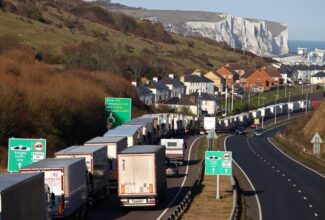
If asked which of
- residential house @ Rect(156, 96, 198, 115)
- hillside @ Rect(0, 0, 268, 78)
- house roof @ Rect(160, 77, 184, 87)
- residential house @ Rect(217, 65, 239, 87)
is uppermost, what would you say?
hillside @ Rect(0, 0, 268, 78)

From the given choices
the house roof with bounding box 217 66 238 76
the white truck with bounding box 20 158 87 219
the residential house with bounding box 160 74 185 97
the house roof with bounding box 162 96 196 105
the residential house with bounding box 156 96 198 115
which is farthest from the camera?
the house roof with bounding box 217 66 238 76

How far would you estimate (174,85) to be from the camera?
155625mm

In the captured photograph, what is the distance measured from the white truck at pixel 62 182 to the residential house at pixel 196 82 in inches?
5274

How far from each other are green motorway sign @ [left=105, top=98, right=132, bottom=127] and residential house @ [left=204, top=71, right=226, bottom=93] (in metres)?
125

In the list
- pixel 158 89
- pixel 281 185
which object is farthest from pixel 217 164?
pixel 158 89

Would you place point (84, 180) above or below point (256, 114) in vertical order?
above

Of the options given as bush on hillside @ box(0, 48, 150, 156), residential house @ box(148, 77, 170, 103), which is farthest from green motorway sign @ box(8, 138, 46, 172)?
residential house @ box(148, 77, 170, 103)

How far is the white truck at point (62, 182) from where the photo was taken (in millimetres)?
26594

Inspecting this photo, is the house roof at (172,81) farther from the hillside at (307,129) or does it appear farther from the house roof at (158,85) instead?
the hillside at (307,129)

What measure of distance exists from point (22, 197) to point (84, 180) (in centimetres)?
1085

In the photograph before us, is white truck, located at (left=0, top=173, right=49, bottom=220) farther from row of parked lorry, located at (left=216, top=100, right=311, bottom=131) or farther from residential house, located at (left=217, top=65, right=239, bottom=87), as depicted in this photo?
residential house, located at (left=217, top=65, right=239, bottom=87)

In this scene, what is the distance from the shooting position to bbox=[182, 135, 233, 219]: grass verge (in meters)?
32.4

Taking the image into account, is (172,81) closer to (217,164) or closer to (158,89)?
(158,89)

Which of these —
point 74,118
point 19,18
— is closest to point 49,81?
point 74,118
